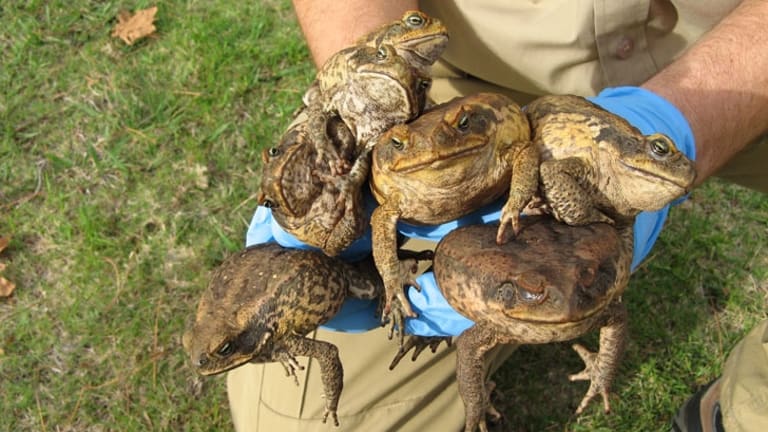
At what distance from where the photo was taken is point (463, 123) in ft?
9.11

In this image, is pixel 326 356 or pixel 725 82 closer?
pixel 326 356

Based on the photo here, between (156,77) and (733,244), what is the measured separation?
525 centimetres

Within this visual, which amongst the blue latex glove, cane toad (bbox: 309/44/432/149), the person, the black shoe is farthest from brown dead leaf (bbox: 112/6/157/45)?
the black shoe

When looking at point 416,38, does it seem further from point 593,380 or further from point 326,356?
point 593,380

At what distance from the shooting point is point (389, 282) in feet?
10.3

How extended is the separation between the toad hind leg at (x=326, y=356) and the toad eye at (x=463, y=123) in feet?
4.59

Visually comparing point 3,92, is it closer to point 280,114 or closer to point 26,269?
point 26,269

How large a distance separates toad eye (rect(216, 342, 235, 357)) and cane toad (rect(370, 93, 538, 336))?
30.2 inches

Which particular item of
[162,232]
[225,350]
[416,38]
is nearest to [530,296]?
[416,38]

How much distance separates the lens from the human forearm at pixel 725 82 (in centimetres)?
379

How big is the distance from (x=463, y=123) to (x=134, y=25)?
5.11 meters

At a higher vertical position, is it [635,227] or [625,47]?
[625,47]

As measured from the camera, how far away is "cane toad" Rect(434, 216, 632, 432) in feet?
8.61

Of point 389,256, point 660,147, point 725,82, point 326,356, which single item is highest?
point 660,147
